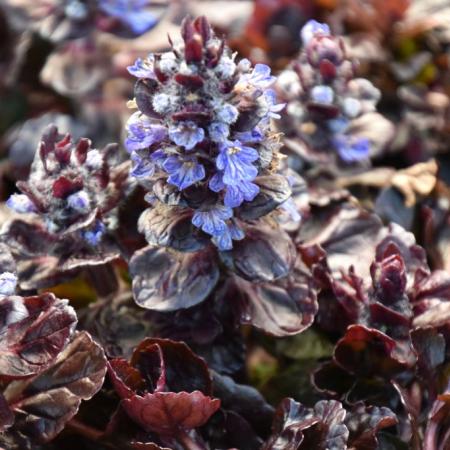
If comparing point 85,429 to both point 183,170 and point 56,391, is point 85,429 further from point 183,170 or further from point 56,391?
point 183,170

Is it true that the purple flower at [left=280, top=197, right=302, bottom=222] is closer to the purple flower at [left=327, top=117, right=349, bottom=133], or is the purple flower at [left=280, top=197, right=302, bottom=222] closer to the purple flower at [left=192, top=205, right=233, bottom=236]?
the purple flower at [left=192, top=205, right=233, bottom=236]

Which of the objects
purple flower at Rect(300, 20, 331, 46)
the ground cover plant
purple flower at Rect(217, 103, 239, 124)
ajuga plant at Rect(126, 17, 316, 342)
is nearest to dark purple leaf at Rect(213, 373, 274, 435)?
the ground cover plant

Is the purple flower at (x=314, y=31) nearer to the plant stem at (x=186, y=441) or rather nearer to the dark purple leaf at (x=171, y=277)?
the dark purple leaf at (x=171, y=277)

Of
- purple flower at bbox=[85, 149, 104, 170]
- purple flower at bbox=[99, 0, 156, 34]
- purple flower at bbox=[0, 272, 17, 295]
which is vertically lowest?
purple flower at bbox=[99, 0, 156, 34]

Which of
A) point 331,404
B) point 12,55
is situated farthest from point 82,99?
point 331,404

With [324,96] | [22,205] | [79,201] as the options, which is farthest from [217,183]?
[324,96]

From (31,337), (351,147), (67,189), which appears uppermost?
(67,189)

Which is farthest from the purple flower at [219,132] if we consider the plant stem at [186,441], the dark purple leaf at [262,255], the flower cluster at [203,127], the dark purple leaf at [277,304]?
the plant stem at [186,441]

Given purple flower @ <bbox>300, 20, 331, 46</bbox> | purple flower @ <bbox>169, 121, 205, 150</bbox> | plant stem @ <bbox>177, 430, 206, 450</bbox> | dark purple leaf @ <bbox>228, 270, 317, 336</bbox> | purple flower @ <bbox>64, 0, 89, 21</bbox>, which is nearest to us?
purple flower @ <bbox>169, 121, 205, 150</bbox>
